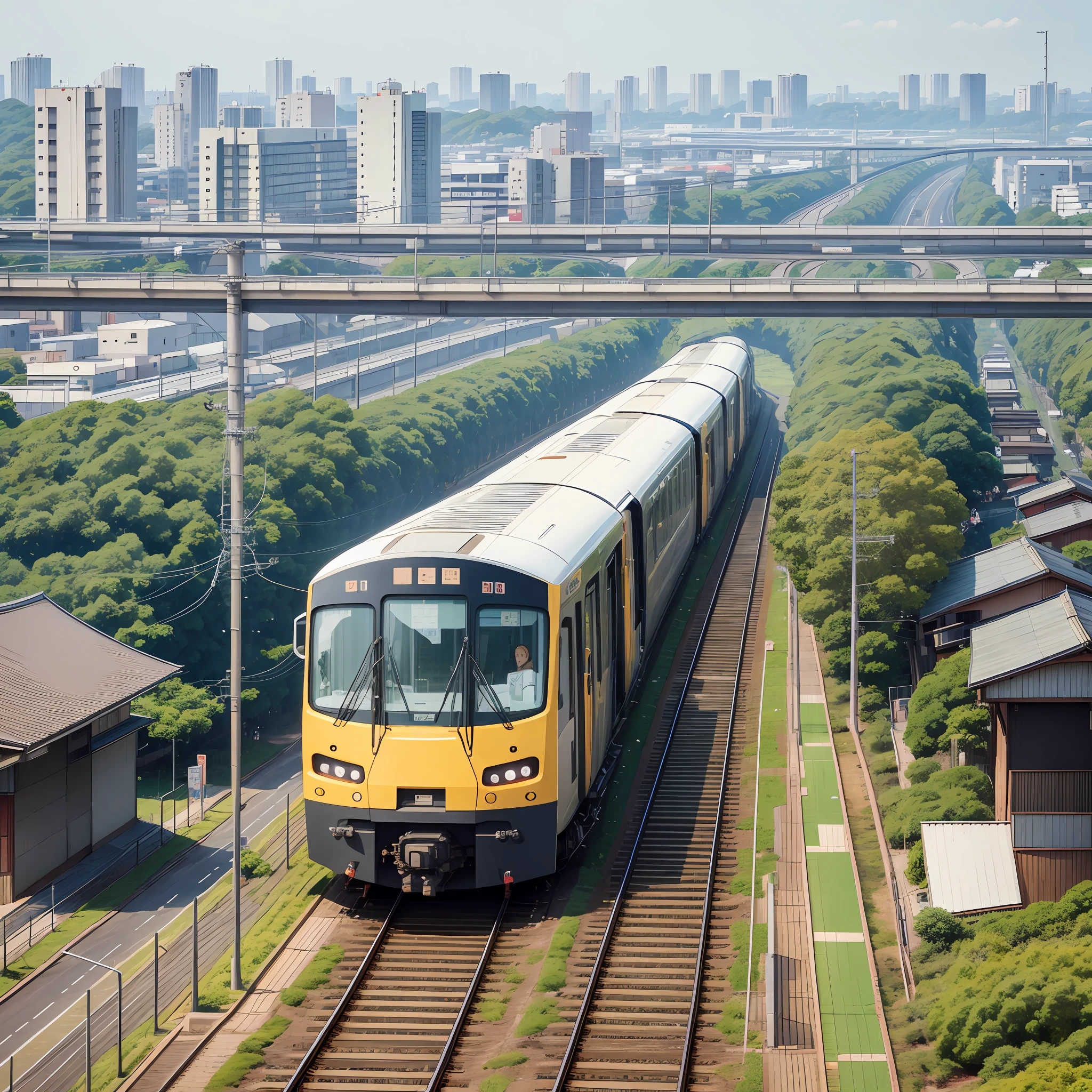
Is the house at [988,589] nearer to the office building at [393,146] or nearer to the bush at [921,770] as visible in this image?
the bush at [921,770]

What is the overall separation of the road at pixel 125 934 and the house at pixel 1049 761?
14270mm

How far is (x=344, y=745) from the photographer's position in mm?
20688

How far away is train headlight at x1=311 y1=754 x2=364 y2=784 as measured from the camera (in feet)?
67.7

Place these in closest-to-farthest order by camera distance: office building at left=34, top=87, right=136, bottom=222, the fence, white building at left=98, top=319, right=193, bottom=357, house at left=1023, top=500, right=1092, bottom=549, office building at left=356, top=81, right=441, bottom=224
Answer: the fence → house at left=1023, top=500, right=1092, bottom=549 → white building at left=98, top=319, right=193, bottom=357 → office building at left=34, top=87, right=136, bottom=222 → office building at left=356, top=81, right=441, bottom=224

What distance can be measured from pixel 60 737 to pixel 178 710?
15551 millimetres

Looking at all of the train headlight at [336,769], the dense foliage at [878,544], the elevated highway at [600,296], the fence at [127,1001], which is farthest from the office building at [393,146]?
the train headlight at [336,769]

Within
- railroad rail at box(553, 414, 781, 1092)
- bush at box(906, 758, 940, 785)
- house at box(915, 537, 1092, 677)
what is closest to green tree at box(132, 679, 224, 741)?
railroad rail at box(553, 414, 781, 1092)

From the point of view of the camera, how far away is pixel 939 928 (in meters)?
22.6

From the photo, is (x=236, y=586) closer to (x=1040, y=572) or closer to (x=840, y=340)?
(x=1040, y=572)

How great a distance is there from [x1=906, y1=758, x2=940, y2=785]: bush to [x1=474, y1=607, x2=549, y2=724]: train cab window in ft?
41.0

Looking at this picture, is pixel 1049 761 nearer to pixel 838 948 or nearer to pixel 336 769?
pixel 838 948

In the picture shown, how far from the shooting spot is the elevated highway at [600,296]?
5256 centimetres

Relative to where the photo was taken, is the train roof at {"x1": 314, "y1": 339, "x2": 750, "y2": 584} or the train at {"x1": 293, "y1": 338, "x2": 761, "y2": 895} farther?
the train roof at {"x1": 314, "y1": 339, "x2": 750, "y2": 584}

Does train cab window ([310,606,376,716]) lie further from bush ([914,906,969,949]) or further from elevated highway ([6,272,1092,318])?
elevated highway ([6,272,1092,318])
